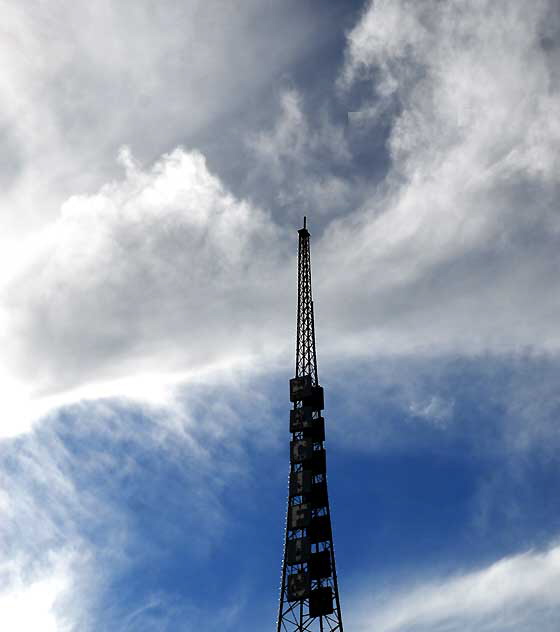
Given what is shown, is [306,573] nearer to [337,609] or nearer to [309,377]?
[337,609]

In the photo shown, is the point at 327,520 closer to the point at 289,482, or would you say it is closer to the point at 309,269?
the point at 289,482

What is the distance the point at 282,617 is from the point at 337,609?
1014cm

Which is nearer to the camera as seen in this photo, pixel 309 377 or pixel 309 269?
pixel 309 377

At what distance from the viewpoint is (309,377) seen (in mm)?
137625

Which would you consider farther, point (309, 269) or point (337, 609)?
point (309, 269)

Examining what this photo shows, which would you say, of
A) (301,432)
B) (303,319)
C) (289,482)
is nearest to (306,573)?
(289,482)

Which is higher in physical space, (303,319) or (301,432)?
(303,319)

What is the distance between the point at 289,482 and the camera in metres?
130

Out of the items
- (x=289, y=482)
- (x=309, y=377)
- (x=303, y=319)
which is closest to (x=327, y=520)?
(x=289, y=482)

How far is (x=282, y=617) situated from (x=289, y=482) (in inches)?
956

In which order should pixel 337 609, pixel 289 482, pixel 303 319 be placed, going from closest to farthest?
pixel 337 609
pixel 289 482
pixel 303 319

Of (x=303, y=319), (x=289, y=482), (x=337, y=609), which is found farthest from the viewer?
(x=303, y=319)

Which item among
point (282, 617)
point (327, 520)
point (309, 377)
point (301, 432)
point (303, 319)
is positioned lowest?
point (282, 617)

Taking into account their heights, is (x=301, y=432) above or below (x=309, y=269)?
below
